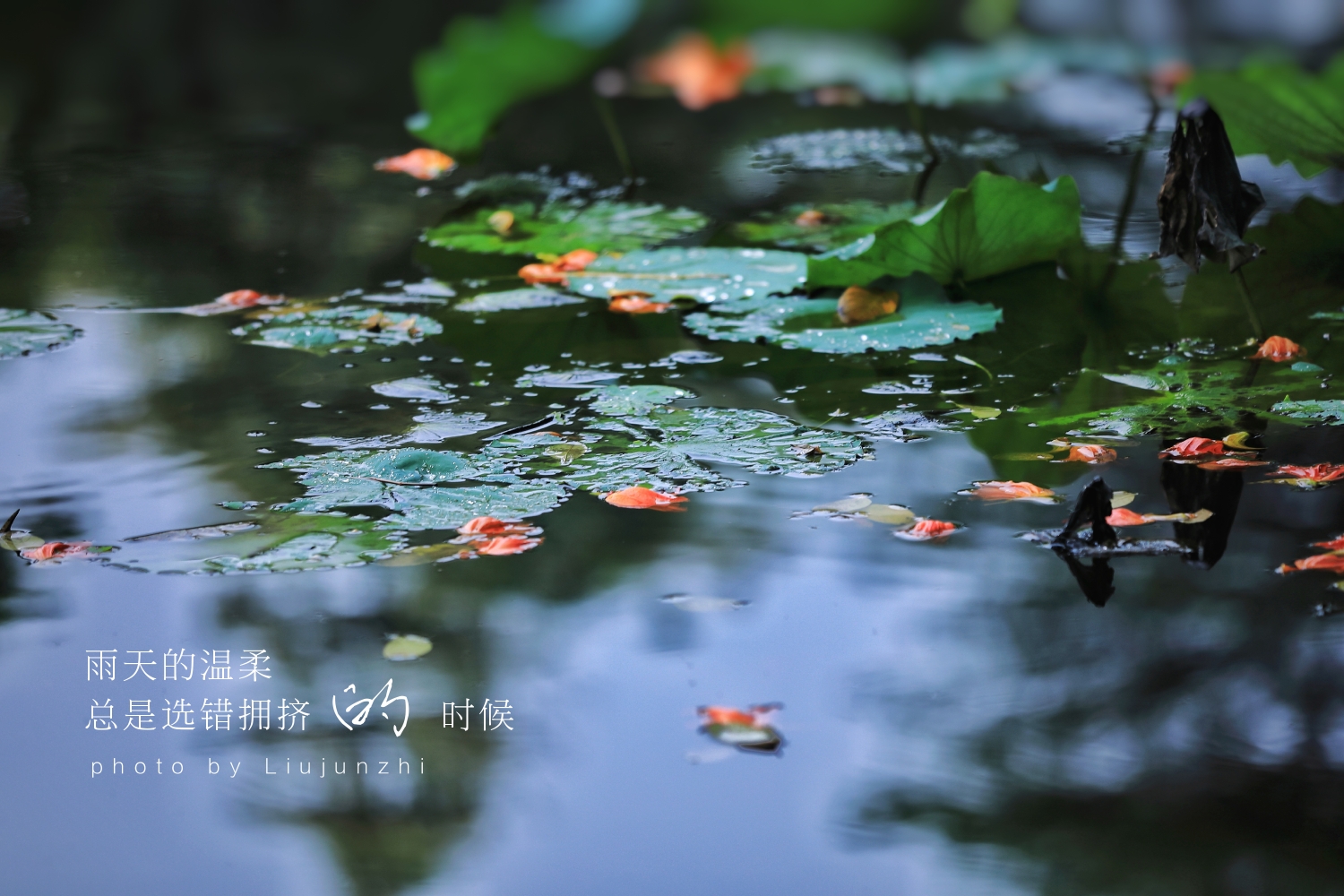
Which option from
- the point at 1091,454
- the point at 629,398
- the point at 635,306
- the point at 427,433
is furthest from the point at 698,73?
the point at 1091,454

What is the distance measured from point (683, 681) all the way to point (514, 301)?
130 cm

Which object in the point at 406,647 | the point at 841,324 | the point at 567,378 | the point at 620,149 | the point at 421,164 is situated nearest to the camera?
the point at 406,647

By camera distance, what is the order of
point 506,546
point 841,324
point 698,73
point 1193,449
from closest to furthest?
point 506,546, point 1193,449, point 841,324, point 698,73

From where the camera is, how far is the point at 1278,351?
188 cm

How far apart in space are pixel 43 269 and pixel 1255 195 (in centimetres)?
228

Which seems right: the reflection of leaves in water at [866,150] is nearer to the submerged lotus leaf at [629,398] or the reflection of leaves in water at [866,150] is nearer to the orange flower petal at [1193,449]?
the submerged lotus leaf at [629,398]

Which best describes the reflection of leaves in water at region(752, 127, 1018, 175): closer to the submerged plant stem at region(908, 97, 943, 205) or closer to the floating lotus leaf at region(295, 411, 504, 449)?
the submerged plant stem at region(908, 97, 943, 205)

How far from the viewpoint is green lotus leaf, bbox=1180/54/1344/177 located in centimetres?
201

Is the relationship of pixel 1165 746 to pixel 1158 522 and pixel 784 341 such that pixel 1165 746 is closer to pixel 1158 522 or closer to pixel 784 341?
pixel 1158 522

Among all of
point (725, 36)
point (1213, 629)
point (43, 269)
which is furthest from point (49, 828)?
point (43, 269)

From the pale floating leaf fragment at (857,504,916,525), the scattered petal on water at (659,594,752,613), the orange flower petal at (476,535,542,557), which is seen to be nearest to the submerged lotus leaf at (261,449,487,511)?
the orange flower petal at (476,535,542,557)

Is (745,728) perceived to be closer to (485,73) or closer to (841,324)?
(841,324)

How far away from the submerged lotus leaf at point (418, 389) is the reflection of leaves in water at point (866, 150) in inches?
71.7

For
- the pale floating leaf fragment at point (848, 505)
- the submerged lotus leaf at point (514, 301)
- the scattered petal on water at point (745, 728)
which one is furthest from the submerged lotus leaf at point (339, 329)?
the scattered petal on water at point (745, 728)
